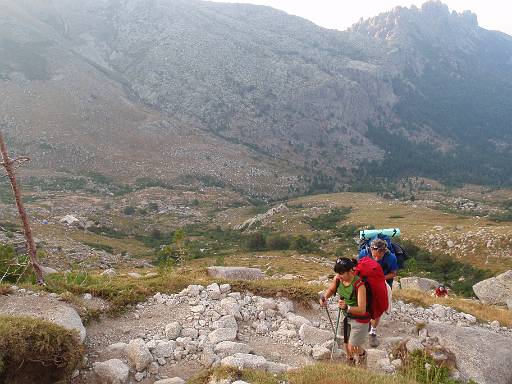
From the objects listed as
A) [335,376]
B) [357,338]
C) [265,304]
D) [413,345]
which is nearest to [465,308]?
[413,345]

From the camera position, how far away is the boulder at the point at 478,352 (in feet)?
32.3

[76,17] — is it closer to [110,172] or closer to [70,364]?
[110,172]

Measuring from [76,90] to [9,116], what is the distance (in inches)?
1033

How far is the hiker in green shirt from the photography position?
8.04 metres

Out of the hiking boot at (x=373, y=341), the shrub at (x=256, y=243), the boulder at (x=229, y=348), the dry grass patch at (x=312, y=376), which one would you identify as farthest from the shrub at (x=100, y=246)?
the dry grass patch at (x=312, y=376)

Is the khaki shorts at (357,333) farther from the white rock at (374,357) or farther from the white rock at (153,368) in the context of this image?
the white rock at (153,368)

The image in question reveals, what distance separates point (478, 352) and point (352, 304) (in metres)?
4.43

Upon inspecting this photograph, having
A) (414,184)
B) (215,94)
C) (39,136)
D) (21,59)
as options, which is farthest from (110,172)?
(414,184)

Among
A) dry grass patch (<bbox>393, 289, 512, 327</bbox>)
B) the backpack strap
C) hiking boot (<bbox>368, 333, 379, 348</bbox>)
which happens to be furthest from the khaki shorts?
dry grass patch (<bbox>393, 289, 512, 327</bbox>)

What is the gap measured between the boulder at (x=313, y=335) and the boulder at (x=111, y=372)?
14.9 ft

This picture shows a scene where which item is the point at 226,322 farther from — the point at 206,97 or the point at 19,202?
the point at 206,97

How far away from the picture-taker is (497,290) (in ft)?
83.4

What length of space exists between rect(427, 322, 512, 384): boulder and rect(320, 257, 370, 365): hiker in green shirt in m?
3.02

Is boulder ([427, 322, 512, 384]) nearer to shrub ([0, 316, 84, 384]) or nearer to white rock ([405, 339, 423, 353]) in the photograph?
white rock ([405, 339, 423, 353])
